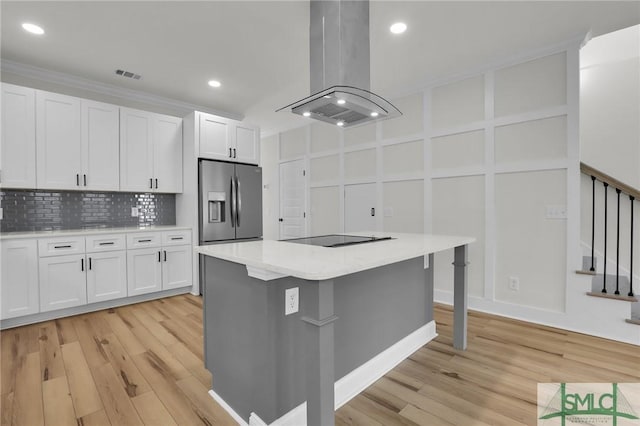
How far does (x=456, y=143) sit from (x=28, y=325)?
4.81 m

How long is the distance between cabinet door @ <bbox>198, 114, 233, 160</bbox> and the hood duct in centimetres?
226

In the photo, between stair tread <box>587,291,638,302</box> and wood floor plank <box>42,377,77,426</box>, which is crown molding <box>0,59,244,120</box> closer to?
wood floor plank <box>42,377,77,426</box>

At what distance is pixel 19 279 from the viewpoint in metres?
2.82

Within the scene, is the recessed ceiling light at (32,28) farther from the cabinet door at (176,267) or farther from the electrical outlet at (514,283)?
the electrical outlet at (514,283)

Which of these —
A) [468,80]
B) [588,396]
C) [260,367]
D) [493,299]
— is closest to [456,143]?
[468,80]

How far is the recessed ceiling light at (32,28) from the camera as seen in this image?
2.48 m

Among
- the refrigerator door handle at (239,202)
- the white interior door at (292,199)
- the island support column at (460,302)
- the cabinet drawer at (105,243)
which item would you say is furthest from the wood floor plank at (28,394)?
the white interior door at (292,199)

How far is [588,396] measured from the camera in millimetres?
1782

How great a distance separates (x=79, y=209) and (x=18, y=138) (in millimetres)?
932

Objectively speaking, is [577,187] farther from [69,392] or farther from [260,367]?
[69,392]

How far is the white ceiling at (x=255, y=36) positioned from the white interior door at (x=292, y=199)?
75.9 inches

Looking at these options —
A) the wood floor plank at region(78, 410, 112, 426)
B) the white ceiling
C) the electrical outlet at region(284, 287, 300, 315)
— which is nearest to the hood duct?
the white ceiling

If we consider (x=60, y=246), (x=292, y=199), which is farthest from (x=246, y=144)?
(x=60, y=246)

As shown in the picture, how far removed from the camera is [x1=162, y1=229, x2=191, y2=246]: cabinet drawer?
3.72 meters
